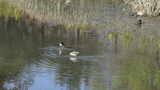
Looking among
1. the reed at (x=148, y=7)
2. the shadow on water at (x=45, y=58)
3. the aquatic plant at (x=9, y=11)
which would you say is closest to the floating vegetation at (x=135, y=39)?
the shadow on water at (x=45, y=58)

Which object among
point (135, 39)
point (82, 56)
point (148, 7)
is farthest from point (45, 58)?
point (148, 7)

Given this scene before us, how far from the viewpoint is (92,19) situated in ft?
68.9

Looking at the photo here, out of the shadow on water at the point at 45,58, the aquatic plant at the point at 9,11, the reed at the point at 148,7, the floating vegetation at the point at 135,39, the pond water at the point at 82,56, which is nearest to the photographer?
the shadow on water at the point at 45,58

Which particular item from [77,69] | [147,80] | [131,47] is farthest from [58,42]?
[147,80]

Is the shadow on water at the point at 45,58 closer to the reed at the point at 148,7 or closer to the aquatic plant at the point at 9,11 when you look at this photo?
the aquatic plant at the point at 9,11

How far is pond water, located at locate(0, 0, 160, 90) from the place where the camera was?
12422 mm

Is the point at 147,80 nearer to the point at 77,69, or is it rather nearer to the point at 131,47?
the point at 77,69

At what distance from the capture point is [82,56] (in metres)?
14.7

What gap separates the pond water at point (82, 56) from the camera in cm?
1242


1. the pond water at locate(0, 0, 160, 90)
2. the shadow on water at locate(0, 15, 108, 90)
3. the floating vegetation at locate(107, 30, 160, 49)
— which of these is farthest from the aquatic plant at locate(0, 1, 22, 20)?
the floating vegetation at locate(107, 30, 160, 49)

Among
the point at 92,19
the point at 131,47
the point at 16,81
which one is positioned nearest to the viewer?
the point at 16,81

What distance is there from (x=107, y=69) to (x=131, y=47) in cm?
299

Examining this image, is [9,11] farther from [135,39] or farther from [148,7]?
[135,39]

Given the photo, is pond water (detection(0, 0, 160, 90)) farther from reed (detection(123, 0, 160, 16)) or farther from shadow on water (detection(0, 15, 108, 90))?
reed (detection(123, 0, 160, 16))
